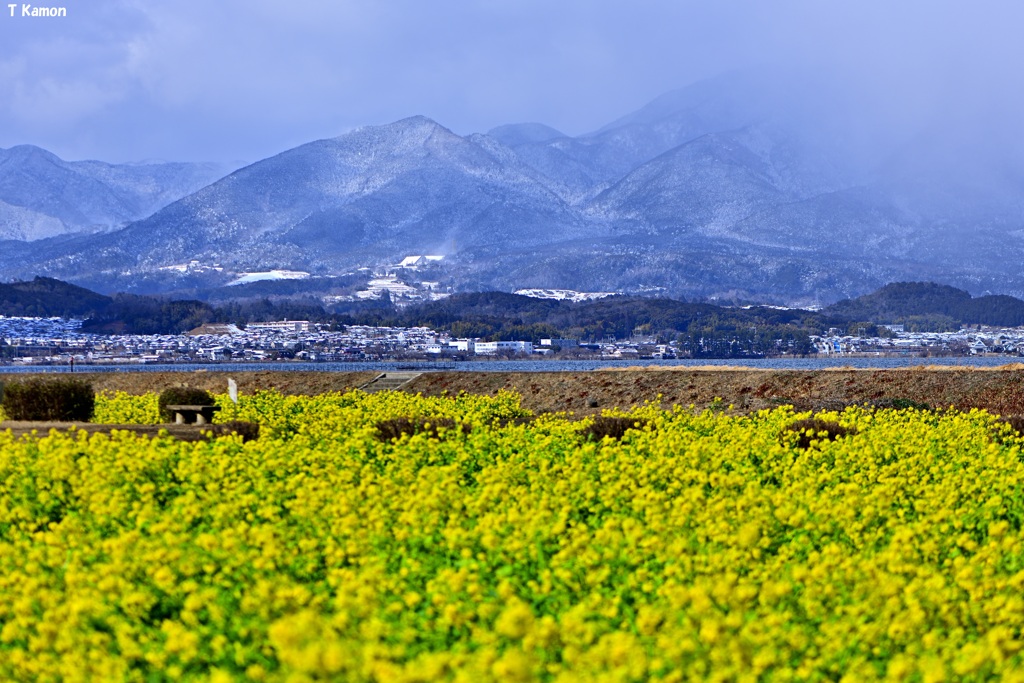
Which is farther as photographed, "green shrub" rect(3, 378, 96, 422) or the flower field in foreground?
"green shrub" rect(3, 378, 96, 422)

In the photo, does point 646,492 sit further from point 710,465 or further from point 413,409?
point 413,409

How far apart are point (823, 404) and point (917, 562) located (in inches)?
702

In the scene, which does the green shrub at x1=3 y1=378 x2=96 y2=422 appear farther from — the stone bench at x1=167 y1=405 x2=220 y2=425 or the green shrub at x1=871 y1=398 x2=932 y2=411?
the green shrub at x1=871 y1=398 x2=932 y2=411

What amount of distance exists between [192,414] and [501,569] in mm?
15187

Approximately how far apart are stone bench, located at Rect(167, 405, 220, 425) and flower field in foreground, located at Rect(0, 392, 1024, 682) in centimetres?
733

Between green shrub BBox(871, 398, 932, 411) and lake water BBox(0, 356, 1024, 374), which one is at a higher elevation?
lake water BBox(0, 356, 1024, 374)

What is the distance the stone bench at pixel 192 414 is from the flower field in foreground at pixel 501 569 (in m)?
7.33

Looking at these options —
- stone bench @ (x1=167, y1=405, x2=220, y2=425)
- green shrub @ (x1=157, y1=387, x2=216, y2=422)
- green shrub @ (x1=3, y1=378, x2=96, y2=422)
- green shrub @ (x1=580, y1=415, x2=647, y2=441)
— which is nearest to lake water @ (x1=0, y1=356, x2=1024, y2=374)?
green shrub @ (x1=157, y1=387, x2=216, y2=422)

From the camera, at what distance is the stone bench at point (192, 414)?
71.2 ft

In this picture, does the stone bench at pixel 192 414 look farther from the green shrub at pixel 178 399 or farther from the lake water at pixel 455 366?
the lake water at pixel 455 366

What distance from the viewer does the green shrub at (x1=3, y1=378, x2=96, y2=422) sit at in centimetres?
2247

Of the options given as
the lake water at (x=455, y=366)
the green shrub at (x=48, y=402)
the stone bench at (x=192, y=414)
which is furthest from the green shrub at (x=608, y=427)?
the lake water at (x=455, y=366)

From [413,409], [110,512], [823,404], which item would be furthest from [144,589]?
[823,404]

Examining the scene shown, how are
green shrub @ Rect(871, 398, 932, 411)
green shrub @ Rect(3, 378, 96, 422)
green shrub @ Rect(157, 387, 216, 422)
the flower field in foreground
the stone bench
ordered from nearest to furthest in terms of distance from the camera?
the flower field in foreground, the stone bench, green shrub @ Rect(3, 378, 96, 422), green shrub @ Rect(157, 387, 216, 422), green shrub @ Rect(871, 398, 932, 411)
